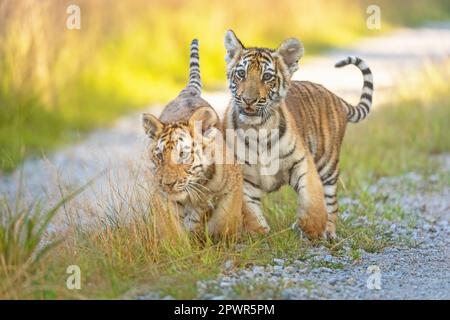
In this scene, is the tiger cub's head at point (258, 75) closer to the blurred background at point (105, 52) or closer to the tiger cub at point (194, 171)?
the tiger cub at point (194, 171)

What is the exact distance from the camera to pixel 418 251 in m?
7.11

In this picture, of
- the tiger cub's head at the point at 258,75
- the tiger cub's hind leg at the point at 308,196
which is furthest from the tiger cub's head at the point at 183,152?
the tiger cub's hind leg at the point at 308,196

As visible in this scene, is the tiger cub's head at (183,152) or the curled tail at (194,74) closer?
the tiger cub's head at (183,152)

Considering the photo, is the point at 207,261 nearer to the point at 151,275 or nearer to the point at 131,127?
the point at 151,275

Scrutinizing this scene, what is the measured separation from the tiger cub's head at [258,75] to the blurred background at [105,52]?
5.19 ft

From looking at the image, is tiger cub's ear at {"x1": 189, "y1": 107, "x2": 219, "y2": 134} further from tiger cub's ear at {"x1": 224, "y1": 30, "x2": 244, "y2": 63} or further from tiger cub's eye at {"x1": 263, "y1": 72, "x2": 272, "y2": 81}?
tiger cub's ear at {"x1": 224, "y1": 30, "x2": 244, "y2": 63}

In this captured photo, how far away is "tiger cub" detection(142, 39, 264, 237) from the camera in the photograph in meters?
6.09

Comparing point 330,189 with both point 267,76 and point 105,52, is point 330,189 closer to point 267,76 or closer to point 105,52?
point 267,76

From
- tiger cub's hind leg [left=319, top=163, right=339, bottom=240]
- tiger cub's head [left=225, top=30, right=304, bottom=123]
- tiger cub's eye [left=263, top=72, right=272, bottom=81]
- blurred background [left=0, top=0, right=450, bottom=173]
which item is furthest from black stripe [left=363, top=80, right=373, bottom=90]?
blurred background [left=0, top=0, right=450, bottom=173]

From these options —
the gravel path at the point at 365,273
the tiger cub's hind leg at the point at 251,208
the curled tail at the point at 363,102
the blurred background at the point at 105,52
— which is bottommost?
the gravel path at the point at 365,273

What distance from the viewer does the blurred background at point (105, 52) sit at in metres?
12.4

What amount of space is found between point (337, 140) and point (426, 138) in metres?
4.24

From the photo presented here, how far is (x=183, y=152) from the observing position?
6113mm
